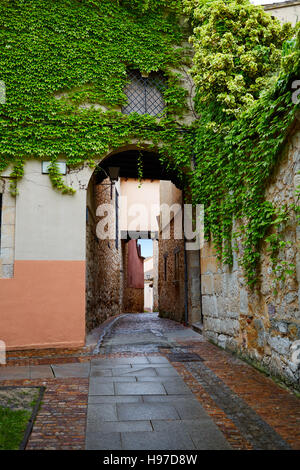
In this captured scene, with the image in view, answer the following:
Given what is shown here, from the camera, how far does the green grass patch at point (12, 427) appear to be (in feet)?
7.56

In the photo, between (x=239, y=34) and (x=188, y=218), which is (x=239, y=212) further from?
(x=188, y=218)

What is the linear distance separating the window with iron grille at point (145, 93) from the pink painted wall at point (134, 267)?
513 inches

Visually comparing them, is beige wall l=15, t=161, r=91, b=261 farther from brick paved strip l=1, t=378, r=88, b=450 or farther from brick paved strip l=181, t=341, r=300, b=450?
brick paved strip l=181, t=341, r=300, b=450

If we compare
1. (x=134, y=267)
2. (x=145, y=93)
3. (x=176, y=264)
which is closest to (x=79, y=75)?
(x=145, y=93)

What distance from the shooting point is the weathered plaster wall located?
3451 mm

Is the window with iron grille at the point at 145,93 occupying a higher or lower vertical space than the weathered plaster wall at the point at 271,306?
higher

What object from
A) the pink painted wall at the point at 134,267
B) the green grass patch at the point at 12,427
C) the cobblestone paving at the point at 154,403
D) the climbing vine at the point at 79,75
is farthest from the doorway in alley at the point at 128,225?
the green grass patch at the point at 12,427

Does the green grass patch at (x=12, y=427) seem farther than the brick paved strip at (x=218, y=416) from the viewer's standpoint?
No

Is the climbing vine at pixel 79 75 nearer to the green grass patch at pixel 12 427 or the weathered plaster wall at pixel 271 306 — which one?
the weathered plaster wall at pixel 271 306

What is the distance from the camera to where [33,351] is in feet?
18.7

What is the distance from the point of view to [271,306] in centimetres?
396

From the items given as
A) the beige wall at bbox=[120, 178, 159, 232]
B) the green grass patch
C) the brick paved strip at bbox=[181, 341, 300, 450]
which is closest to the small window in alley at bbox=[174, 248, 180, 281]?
the brick paved strip at bbox=[181, 341, 300, 450]

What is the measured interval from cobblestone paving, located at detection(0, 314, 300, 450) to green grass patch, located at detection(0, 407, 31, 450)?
92 mm

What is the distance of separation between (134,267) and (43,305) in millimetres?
14160
